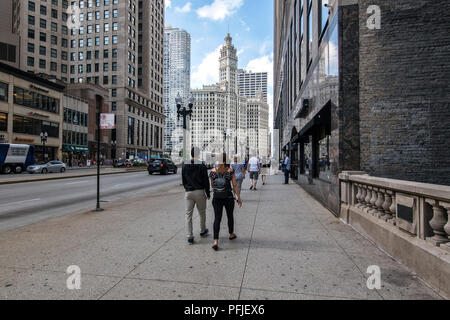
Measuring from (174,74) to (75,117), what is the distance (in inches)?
3881

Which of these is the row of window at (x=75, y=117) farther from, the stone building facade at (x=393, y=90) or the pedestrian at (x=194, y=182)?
the stone building facade at (x=393, y=90)

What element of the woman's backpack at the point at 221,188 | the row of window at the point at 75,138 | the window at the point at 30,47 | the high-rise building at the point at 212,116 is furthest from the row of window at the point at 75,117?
the woman's backpack at the point at 221,188

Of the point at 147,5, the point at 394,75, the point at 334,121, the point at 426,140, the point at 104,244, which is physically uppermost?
the point at 147,5

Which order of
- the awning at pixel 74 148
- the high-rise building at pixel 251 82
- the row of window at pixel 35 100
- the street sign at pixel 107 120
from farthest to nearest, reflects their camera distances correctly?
the high-rise building at pixel 251 82 < the awning at pixel 74 148 < the row of window at pixel 35 100 < the street sign at pixel 107 120

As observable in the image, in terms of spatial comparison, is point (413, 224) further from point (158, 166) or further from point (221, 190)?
point (158, 166)

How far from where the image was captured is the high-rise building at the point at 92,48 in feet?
206

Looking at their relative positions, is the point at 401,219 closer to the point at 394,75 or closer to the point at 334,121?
the point at 334,121

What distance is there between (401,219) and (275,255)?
212cm

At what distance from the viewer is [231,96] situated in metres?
76.1

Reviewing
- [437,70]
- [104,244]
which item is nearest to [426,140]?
[437,70]

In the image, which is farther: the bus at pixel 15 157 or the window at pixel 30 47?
the window at pixel 30 47

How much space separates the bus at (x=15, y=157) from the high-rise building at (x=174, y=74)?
86835 millimetres

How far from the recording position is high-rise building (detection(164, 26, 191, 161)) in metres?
127

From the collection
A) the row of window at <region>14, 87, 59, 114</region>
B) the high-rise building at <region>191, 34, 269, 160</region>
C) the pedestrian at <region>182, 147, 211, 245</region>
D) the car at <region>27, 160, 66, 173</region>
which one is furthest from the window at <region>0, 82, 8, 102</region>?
the pedestrian at <region>182, 147, 211, 245</region>
